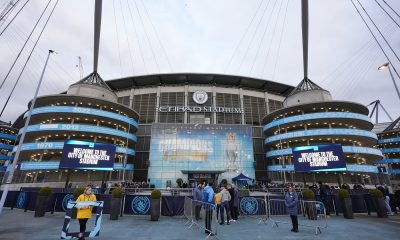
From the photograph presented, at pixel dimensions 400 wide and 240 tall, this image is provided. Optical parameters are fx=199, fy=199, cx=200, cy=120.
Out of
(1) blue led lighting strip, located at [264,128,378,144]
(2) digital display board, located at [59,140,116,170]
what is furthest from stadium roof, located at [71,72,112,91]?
(1) blue led lighting strip, located at [264,128,378,144]

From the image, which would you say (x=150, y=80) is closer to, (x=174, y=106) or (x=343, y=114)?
(x=174, y=106)

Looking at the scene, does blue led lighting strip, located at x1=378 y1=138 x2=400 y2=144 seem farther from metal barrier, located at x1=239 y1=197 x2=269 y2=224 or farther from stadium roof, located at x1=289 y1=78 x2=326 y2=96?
metal barrier, located at x1=239 y1=197 x2=269 y2=224

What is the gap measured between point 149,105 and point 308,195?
1955 inches

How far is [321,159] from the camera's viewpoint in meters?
20.0

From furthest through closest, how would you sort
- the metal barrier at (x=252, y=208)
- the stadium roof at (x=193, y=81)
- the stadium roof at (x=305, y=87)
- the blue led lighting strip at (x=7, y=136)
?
the blue led lighting strip at (x=7, y=136), the stadium roof at (x=193, y=81), the stadium roof at (x=305, y=87), the metal barrier at (x=252, y=208)

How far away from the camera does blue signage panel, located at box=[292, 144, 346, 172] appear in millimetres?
19498

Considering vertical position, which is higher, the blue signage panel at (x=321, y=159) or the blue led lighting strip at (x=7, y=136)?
the blue led lighting strip at (x=7, y=136)

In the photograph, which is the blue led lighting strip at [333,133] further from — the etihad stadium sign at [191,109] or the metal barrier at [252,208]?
the metal barrier at [252,208]

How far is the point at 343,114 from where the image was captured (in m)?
42.4

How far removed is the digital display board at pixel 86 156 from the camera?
→ 19.5 metres

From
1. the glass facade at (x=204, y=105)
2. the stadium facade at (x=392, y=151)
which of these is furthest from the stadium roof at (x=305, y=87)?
the stadium facade at (x=392, y=151)

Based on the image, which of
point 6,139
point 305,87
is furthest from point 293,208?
point 6,139

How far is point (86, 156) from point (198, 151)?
25176mm

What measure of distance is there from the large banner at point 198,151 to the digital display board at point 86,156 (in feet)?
67.8
